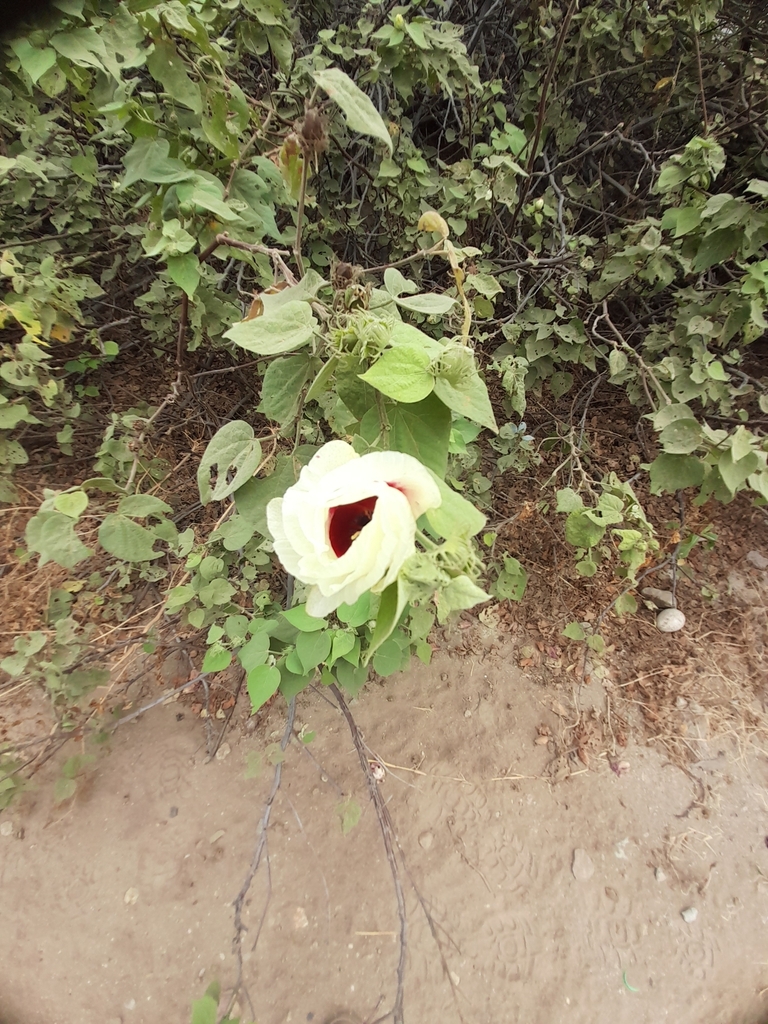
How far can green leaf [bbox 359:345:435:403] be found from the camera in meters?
0.47

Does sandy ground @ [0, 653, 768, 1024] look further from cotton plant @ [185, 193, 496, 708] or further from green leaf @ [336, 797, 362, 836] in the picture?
cotton plant @ [185, 193, 496, 708]

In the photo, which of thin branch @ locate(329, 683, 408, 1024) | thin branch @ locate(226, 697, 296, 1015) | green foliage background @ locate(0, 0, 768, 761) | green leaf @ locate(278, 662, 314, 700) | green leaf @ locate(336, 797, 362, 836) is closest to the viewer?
green foliage background @ locate(0, 0, 768, 761)

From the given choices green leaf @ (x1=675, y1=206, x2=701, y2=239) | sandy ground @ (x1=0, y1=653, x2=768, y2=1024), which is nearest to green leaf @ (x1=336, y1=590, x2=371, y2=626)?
sandy ground @ (x1=0, y1=653, x2=768, y2=1024)

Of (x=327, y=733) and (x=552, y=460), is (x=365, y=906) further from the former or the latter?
(x=552, y=460)

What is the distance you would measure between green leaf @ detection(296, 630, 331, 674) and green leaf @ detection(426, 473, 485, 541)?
63 centimetres

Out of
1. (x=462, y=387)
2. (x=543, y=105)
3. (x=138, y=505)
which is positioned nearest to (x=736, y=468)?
(x=462, y=387)

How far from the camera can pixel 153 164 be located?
738mm

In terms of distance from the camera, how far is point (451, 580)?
0.39 metres

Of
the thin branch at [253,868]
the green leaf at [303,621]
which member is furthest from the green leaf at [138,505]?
the thin branch at [253,868]

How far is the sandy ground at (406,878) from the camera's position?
4.54 feet

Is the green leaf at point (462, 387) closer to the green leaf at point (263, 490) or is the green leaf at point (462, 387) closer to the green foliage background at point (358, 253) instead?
the green foliage background at point (358, 253)

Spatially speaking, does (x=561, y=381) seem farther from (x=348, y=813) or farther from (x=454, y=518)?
(x=348, y=813)

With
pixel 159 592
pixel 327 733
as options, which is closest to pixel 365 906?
pixel 327 733

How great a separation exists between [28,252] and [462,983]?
2318mm
